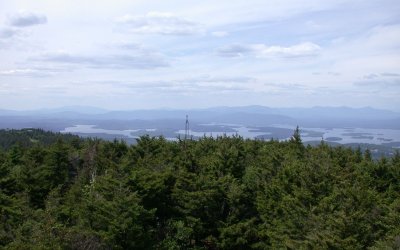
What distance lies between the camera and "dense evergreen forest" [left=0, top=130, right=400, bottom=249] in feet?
68.1

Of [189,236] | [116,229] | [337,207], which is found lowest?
[189,236]

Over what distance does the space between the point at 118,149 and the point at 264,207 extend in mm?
27898

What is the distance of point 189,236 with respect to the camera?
31.1 metres

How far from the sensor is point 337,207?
23.6 metres

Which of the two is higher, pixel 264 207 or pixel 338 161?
pixel 338 161

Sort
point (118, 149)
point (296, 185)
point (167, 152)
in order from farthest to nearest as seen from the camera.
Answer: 1. point (118, 149)
2. point (167, 152)
3. point (296, 185)

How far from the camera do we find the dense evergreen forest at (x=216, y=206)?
2075 centimetres

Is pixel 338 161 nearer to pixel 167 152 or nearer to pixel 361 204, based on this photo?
pixel 361 204

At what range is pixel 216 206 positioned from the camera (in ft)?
103

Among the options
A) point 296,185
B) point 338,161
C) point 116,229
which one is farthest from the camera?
point 338,161

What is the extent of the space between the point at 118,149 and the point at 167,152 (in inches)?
410

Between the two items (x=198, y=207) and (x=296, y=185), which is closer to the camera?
(x=296, y=185)

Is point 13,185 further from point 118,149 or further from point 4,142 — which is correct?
point 4,142

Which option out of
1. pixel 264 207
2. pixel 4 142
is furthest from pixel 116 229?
pixel 4 142
